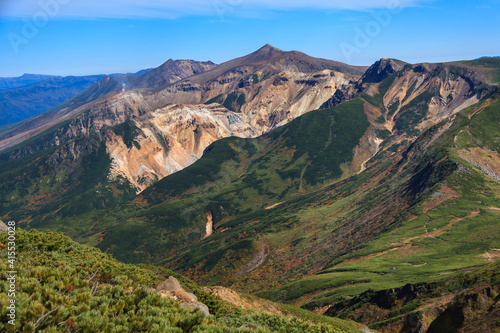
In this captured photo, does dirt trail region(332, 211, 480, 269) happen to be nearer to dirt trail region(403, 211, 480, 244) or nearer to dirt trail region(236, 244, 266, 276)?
dirt trail region(403, 211, 480, 244)

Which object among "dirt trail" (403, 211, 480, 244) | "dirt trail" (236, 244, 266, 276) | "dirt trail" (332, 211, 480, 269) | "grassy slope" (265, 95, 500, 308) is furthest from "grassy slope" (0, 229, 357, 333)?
"dirt trail" (236, 244, 266, 276)

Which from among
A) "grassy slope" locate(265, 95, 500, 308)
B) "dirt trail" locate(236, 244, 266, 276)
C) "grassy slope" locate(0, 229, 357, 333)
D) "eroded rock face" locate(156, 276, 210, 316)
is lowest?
"dirt trail" locate(236, 244, 266, 276)

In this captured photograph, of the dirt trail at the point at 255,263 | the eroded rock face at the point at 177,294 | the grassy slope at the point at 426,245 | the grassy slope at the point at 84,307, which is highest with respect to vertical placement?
the grassy slope at the point at 84,307

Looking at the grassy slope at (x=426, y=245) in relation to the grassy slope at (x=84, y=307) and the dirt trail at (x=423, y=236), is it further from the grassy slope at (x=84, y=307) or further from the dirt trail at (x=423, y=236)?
the grassy slope at (x=84, y=307)

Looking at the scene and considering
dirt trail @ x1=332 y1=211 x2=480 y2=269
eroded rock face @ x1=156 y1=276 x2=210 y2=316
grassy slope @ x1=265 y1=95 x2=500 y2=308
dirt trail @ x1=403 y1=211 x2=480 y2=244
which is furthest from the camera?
dirt trail @ x1=403 y1=211 x2=480 y2=244

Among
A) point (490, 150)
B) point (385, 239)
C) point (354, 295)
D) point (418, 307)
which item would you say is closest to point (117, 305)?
point (418, 307)

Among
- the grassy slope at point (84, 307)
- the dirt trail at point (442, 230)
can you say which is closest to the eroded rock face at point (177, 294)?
the grassy slope at point (84, 307)

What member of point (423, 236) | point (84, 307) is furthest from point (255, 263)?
point (84, 307)

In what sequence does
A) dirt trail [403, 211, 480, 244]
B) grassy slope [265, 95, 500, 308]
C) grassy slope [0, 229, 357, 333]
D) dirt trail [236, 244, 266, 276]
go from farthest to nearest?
dirt trail [236, 244, 266, 276] → dirt trail [403, 211, 480, 244] → grassy slope [265, 95, 500, 308] → grassy slope [0, 229, 357, 333]

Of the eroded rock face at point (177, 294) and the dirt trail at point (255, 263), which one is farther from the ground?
the eroded rock face at point (177, 294)

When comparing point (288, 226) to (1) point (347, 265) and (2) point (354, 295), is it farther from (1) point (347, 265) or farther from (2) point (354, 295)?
(2) point (354, 295)

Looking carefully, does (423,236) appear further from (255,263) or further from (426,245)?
(255,263)

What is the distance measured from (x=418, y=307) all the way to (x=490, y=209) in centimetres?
7829

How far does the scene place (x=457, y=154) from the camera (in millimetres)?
170375
